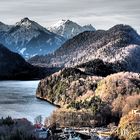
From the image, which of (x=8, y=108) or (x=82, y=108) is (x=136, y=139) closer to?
(x=82, y=108)

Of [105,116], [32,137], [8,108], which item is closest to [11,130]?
[32,137]

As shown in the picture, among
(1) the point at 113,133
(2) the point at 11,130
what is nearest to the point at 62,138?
(1) the point at 113,133

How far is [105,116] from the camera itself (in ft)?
475

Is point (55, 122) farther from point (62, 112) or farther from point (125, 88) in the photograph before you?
point (125, 88)

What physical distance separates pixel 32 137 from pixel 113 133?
32035 millimetres

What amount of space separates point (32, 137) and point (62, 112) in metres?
62.4

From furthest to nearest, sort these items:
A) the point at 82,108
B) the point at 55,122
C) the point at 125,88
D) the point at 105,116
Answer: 1. the point at 125,88
2. the point at 82,108
3. the point at 105,116
4. the point at 55,122

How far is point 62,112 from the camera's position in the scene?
5787 inches

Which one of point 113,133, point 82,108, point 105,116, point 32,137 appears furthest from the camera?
point 82,108

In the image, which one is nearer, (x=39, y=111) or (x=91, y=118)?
(x=91, y=118)

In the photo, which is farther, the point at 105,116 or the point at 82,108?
the point at 82,108

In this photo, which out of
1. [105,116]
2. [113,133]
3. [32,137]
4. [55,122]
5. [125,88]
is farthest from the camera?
[125,88]

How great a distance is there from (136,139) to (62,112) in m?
43.1

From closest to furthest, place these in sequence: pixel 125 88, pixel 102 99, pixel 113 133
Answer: pixel 113 133 → pixel 102 99 → pixel 125 88
